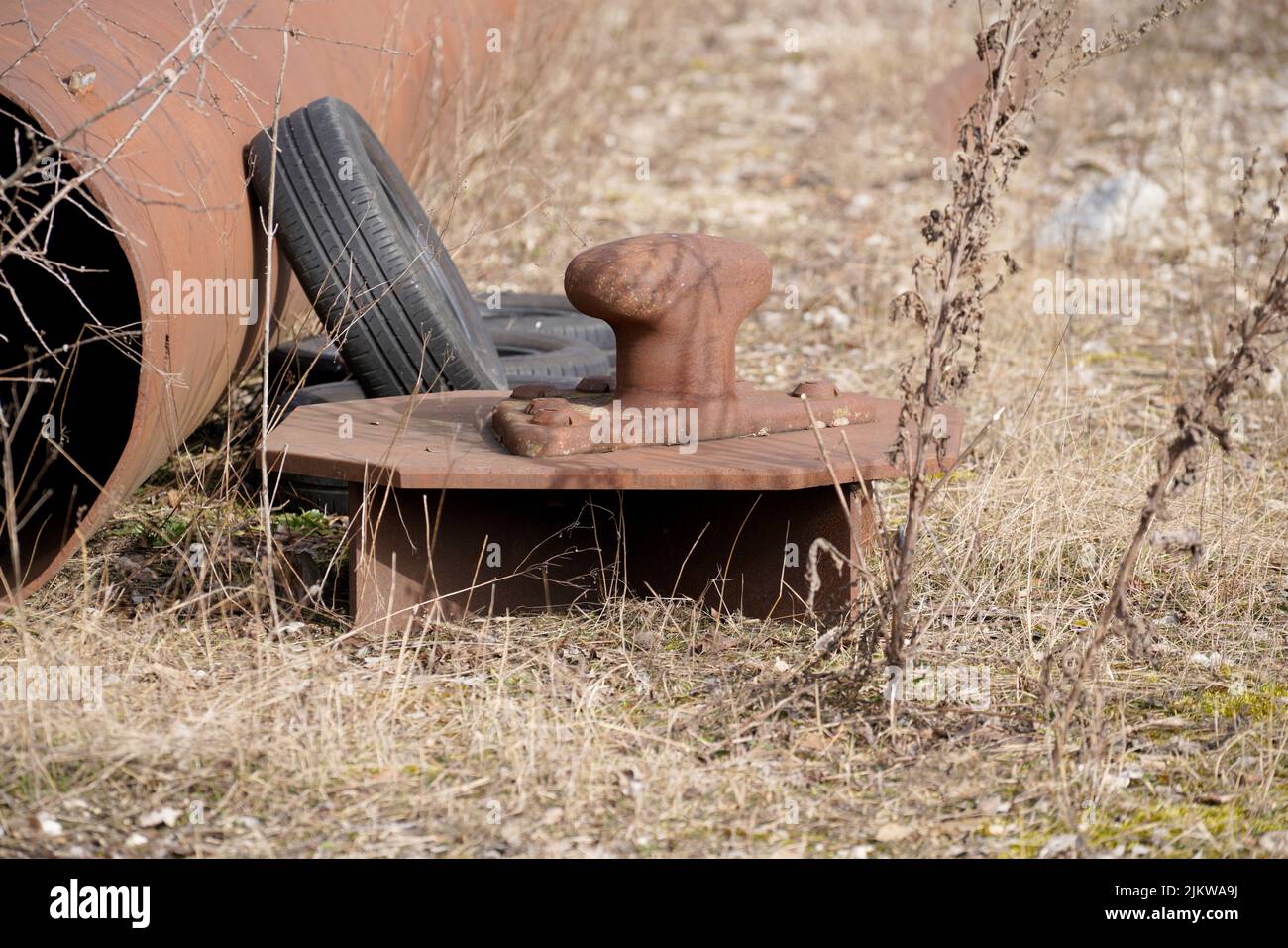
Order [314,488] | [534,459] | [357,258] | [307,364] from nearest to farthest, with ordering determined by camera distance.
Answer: [534,459] → [357,258] → [314,488] → [307,364]

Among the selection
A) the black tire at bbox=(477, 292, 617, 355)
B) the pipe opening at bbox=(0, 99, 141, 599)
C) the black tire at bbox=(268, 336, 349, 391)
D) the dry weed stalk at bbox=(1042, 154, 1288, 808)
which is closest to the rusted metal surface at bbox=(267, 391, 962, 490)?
the dry weed stalk at bbox=(1042, 154, 1288, 808)

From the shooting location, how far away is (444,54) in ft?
17.1

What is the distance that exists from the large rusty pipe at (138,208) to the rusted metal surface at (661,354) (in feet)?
2.54

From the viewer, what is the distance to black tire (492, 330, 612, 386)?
4426 millimetres

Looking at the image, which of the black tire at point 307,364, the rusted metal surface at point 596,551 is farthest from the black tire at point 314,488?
the rusted metal surface at point 596,551

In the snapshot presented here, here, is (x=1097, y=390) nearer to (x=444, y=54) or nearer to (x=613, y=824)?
(x=444, y=54)

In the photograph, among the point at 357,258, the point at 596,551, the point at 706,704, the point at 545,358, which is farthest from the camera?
the point at 545,358

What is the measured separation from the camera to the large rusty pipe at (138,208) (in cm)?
289

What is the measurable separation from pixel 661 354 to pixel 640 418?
14 centimetres

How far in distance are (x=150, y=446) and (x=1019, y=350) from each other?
3.39 m

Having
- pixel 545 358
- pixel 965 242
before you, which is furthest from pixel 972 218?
pixel 545 358

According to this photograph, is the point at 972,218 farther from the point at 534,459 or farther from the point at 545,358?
the point at 545,358

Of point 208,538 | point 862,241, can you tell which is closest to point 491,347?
point 208,538

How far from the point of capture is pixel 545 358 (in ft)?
15.1
